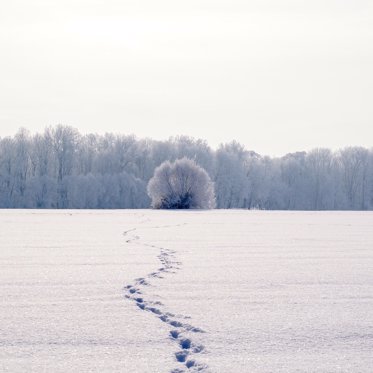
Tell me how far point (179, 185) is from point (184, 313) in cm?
2571

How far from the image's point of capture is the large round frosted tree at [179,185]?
29.3m

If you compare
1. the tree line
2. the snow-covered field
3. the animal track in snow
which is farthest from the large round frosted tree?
the animal track in snow

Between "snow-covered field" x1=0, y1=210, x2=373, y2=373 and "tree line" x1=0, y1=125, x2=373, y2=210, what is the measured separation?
1530 inches

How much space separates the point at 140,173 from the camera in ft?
169

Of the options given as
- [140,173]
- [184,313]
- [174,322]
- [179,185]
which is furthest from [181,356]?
[140,173]

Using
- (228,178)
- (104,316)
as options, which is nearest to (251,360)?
(104,316)

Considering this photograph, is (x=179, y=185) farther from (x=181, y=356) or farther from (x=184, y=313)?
(x=181, y=356)

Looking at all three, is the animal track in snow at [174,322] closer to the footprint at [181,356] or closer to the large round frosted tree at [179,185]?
the footprint at [181,356]

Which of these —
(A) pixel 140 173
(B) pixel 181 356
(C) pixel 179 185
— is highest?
(A) pixel 140 173

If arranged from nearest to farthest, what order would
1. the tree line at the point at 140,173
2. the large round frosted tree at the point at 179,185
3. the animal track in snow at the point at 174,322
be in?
the animal track in snow at the point at 174,322, the large round frosted tree at the point at 179,185, the tree line at the point at 140,173

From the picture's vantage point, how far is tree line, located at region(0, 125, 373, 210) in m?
45.9

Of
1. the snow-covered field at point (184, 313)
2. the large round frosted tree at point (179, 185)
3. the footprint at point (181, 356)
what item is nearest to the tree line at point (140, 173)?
the large round frosted tree at point (179, 185)

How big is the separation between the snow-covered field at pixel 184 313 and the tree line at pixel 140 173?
38856mm

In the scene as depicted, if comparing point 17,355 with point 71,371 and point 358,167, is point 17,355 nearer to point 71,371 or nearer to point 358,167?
point 71,371
